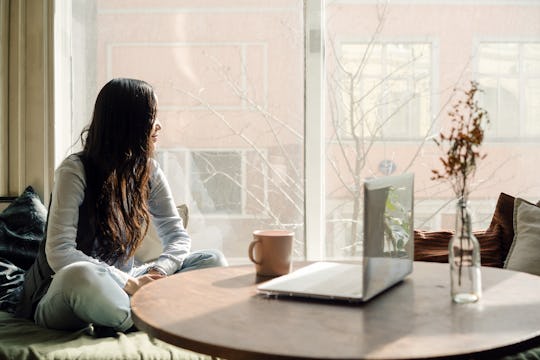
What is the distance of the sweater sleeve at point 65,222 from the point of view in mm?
1984

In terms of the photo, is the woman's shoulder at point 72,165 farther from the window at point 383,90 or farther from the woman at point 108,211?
the window at point 383,90

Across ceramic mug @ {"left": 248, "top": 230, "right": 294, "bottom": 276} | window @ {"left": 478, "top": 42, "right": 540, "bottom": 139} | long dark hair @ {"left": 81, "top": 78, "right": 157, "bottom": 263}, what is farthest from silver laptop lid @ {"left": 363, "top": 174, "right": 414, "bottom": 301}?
window @ {"left": 478, "top": 42, "right": 540, "bottom": 139}

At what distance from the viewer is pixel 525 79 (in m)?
3.10

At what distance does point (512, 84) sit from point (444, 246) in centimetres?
92

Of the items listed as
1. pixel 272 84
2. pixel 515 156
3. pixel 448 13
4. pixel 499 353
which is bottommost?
pixel 499 353

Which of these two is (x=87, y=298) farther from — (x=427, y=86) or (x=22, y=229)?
(x=427, y=86)

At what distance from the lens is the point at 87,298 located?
1765 mm

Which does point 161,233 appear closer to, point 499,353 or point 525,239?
point 525,239

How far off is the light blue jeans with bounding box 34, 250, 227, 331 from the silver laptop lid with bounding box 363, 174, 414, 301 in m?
0.75

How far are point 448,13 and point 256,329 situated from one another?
2.35 metres

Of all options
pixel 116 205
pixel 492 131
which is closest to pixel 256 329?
pixel 116 205

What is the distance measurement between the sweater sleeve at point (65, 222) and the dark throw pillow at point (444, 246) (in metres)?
1.18

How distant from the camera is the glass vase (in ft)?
4.25

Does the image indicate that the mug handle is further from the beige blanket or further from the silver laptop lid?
the beige blanket
